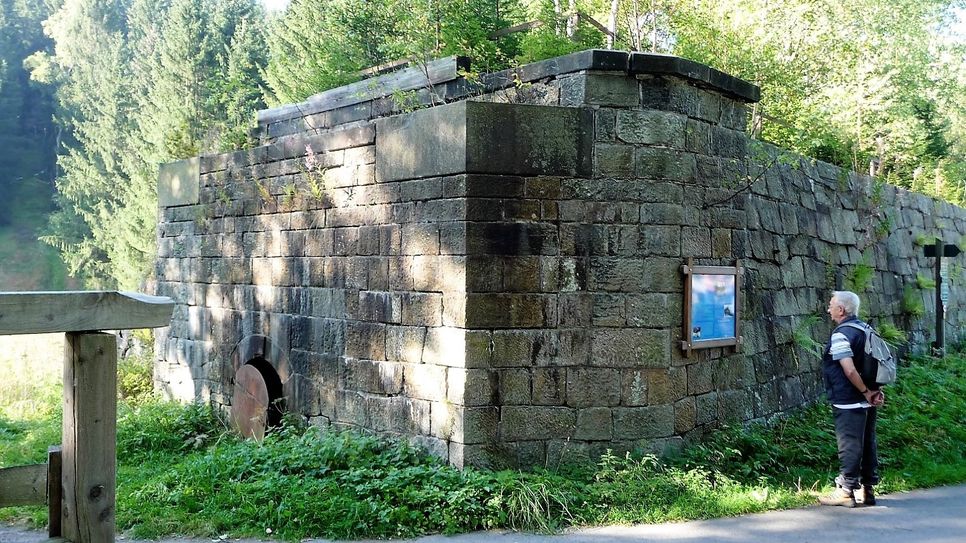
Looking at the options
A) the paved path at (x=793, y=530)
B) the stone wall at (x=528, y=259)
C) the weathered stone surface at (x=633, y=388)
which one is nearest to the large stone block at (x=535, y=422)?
the stone wall at (x=528, y=259)

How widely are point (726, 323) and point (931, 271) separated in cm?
866

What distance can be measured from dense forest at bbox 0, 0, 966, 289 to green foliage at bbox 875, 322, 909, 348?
110 inches

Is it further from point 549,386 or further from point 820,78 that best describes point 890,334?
point 549,386

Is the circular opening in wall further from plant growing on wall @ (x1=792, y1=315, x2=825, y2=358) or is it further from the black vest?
plant growing on wall @ (x1=792, y1=315, x2=825, y2=358)

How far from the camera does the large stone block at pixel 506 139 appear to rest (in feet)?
20.8

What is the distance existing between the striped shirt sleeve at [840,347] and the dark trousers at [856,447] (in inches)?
16.9

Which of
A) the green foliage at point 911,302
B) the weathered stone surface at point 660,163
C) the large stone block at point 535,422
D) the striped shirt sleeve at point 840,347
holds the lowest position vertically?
the large stone block at point 535,422

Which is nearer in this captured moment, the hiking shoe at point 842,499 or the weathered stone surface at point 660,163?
the hiking shoe at point 842,499

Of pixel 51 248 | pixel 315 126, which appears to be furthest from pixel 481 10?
pixel 51 248

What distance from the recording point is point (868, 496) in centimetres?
624

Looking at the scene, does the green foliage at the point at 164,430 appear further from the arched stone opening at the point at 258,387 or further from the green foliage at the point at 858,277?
the green foliage at the point at 858,277

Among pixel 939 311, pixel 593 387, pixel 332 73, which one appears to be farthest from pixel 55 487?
pixel 939 311

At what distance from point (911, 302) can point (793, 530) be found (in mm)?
8204

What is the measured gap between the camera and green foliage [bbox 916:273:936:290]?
13.0 m
